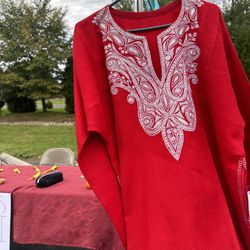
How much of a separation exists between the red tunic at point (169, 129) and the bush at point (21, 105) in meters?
17.6

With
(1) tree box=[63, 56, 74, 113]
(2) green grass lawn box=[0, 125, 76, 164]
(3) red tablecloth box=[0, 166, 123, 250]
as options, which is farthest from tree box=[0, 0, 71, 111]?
(3) red tablecloth box=[0, 166, 123, 250]

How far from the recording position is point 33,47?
50.5ft

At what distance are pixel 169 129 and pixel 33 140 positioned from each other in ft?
32.0

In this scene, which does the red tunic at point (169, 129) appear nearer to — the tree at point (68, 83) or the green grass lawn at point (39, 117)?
the green grass lawn at point (39, 117)

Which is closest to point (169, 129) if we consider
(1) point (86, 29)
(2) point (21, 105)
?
(1) point (86, 29)

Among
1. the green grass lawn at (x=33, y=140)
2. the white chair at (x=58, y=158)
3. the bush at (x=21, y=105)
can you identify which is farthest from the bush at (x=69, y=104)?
the white chair at (x=58, y=158)

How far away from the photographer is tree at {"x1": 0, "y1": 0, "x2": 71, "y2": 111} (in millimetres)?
15391

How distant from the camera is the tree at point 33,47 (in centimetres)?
1539

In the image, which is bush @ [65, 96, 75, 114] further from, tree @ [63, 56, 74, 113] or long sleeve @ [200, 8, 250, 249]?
long sleeve @ [200, 8, 250, 249]

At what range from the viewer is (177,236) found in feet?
4.51

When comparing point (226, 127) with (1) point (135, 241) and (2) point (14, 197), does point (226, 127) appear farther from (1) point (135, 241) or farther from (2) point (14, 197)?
(2) point (14, 197)

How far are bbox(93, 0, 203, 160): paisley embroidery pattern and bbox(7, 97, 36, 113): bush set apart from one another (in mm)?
17572

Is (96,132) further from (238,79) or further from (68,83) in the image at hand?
(68,83)

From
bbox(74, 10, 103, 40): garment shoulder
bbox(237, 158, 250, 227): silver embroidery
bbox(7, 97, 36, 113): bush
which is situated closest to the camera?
bbox(237, 158, 250, 227): silver embroidery
